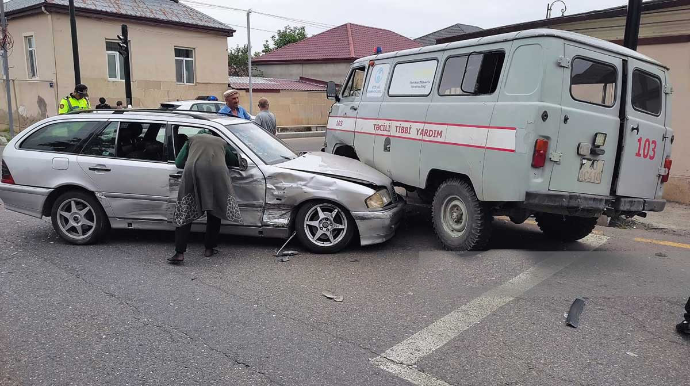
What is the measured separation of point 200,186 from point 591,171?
159 inches

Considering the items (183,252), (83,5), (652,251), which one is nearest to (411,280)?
(183,252)

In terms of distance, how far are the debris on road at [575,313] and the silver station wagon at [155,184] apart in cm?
212

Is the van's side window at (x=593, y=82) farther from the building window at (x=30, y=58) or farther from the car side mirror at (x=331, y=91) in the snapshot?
the building window at (x=30, y=58)

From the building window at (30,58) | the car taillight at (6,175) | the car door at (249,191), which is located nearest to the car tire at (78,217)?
the car taillight at (6,175)

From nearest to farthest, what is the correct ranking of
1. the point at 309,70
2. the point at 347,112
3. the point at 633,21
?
1. the point at 633,21
2. the point at 347,112
3. the point at 309,70

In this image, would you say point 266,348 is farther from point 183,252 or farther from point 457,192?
point 457,192

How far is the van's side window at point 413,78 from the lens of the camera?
6.38 m

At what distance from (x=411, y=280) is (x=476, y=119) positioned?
1860 millimetres

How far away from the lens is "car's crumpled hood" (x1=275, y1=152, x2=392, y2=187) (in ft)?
19.3

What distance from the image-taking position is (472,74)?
5.74 meters

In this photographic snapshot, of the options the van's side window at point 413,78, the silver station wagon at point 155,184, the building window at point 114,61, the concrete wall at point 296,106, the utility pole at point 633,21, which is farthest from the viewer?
the concrete wall at point 296,106

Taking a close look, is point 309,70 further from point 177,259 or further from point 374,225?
point 177,259

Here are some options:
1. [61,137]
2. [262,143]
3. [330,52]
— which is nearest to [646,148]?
[262,143]

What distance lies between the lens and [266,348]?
362 centimetres
